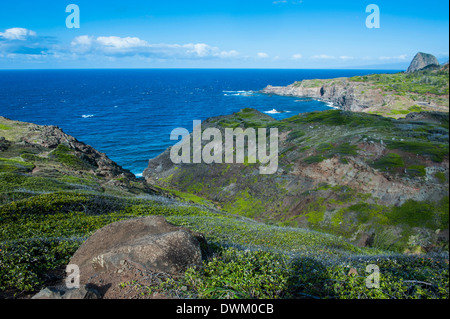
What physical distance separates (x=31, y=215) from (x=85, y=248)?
30.3ft

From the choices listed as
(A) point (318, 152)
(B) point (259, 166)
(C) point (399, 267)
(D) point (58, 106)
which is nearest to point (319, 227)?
(A) point (318, 152)

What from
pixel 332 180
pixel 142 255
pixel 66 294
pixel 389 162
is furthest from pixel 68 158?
pixel 389 162

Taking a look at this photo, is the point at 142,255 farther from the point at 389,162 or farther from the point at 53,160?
the point at 53,160

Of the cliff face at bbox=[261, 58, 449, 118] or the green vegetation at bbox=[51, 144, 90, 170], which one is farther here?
the green vegetation at bbox=[51, 144, 90, 170]

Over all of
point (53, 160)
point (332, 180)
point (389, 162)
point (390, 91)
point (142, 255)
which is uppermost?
point (390, 91)

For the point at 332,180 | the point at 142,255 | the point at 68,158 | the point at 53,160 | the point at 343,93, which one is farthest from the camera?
the point at 343,93

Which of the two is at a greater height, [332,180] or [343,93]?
[343,93]

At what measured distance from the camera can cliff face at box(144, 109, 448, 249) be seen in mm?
31703

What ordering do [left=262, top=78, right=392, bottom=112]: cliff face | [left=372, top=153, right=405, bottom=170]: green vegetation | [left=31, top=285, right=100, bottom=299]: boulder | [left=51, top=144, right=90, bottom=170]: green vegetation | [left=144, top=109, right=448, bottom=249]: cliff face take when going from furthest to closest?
1. [left=262, top=78, right=392, bottom=112]: cliff face
2. [left=51, top=144, right=90, bottom=170]: green vegetation
3. [left=372, top=153, right=405, bottom=170]: green vegetation
4. [left=144, top=109, right=448, bottom=249]: cliff face
5. [left=31, top=285, right=100, bottom=299]: boulder

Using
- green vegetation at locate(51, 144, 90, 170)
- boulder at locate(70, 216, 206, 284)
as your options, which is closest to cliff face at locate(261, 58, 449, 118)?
boulder at locate(70, 216, 206, 284)

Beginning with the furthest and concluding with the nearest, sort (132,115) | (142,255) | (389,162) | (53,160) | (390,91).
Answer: (132,115) < (390,91) < (53,160) < (389,162) < (142,255)

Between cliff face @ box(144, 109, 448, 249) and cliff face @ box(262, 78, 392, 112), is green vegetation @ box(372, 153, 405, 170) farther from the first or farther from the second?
cliff face @ box(262, 78, 392, 112)

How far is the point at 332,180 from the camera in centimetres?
4088

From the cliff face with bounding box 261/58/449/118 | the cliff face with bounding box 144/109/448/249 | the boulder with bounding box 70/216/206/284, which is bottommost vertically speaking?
the cliff face with bounding box 144/109/448/249
